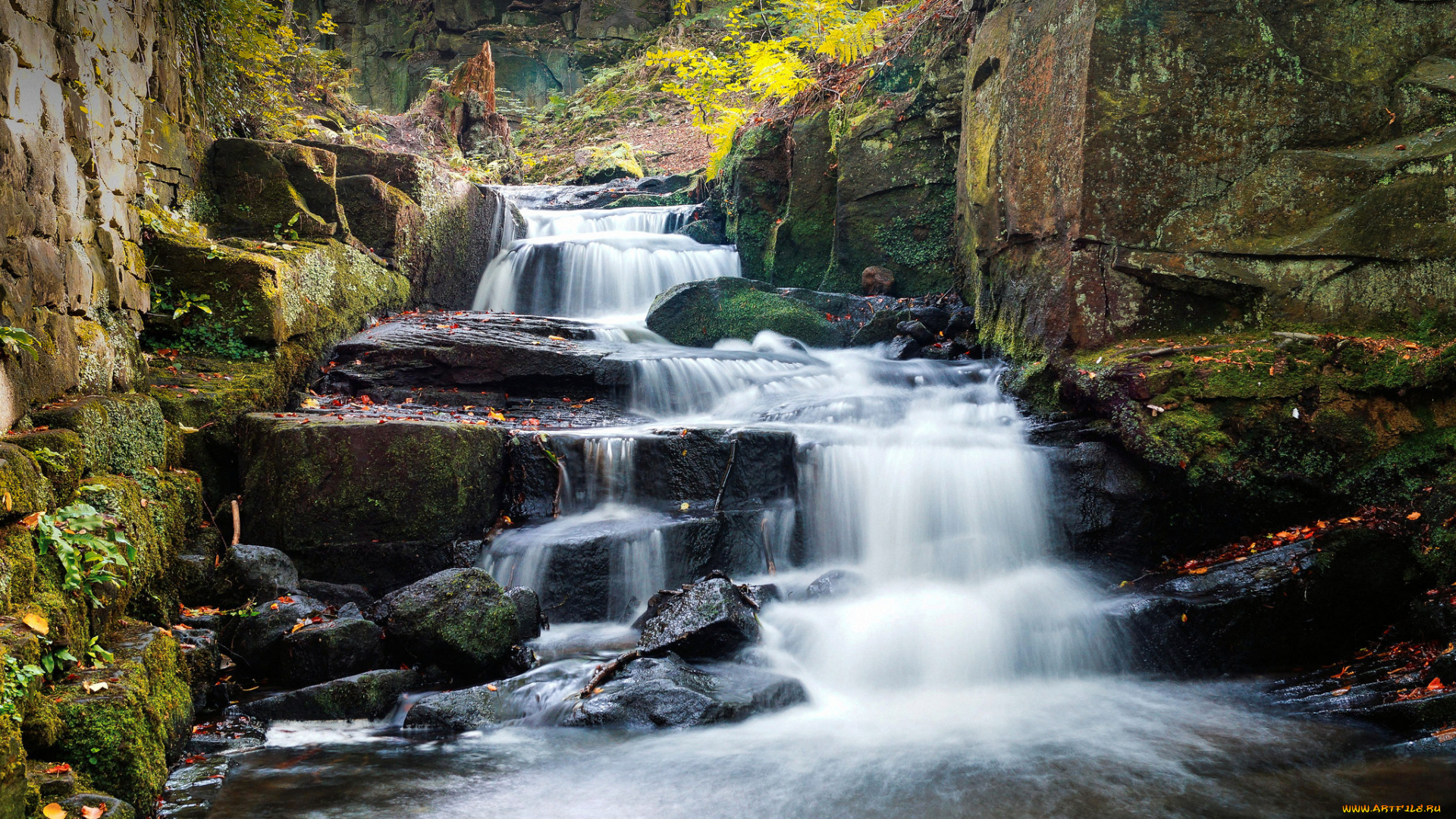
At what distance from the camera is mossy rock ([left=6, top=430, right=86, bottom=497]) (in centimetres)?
346

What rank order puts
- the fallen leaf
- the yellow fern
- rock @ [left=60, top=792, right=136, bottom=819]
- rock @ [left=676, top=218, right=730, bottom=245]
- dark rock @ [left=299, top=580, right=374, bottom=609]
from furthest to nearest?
1. rock @ [left=676, top=218, right=730, bottom=245]
2. the yellow fern
3. dark rock @ [left=299, top=580, right=374, bottom=609]
4. the fallen leaf
5. rock @ [left=60, top=792, right=136, bottom=819]

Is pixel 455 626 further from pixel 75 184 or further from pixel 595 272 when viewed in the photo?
pixel 595 272

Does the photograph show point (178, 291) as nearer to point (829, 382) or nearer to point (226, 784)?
point (226, 784)

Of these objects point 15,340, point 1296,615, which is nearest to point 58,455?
point 15,340

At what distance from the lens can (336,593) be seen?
220 inches

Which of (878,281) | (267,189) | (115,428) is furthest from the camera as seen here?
(878,281)

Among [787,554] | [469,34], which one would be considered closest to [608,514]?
[787,554]

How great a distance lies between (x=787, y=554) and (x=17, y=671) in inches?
185

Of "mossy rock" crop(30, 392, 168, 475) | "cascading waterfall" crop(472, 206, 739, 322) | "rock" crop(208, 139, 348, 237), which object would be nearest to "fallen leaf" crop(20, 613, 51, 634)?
"mossy rock" crop(30, 392, 168, 475)

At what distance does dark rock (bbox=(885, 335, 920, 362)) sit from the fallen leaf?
7.80 metres

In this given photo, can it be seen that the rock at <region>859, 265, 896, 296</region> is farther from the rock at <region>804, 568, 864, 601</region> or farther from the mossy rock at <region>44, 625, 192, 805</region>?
the mossy rock at <region>44, 625, 192, 805</region>

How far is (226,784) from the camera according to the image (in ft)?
11.8

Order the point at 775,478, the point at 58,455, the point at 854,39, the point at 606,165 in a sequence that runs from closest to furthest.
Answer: the point at 58,455, the point at 775,478, the point at 854,39, the point at 606,165

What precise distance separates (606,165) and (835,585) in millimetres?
16231
